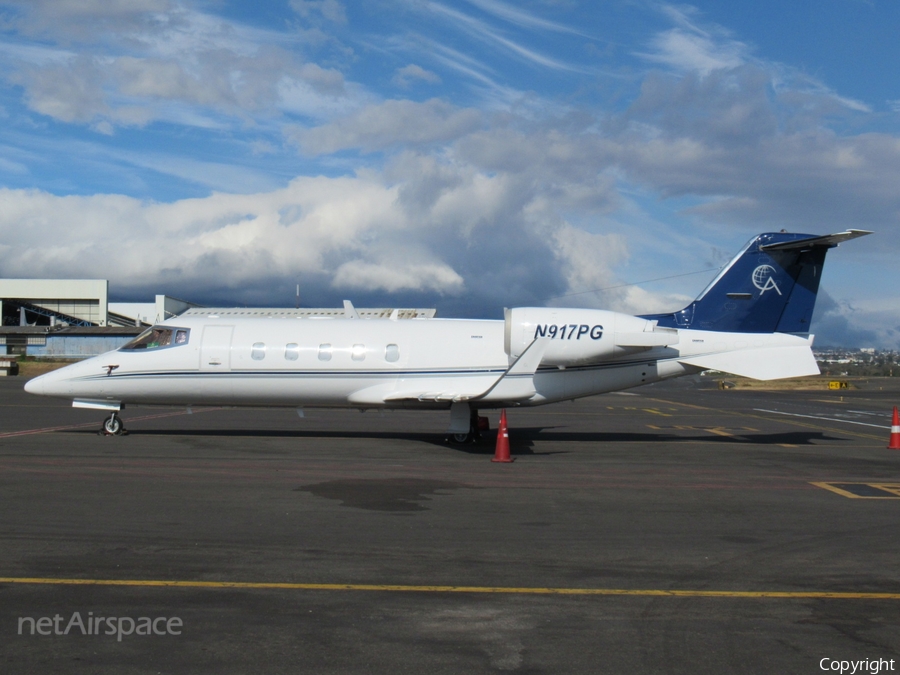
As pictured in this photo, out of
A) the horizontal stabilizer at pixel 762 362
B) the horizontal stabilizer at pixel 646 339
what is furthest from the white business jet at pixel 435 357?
the horizontal stabilizer at pixel 646 339

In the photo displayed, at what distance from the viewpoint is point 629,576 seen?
750cm

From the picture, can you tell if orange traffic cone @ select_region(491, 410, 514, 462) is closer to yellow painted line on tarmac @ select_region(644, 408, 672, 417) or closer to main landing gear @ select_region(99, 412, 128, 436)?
main landing gear @ select_region(99, 412, 128, 436)

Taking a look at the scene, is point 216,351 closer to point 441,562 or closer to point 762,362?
point 441,562

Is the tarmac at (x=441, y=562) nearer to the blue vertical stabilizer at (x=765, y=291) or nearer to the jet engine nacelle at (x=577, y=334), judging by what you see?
the jet engine nacelle at (x=577, y=334)

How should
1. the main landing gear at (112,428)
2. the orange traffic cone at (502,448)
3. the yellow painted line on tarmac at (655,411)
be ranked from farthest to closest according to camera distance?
the yellow painted line on tarmac at (655,411), the main landing gear at (112,428), the orange traffic cone at (502,448)

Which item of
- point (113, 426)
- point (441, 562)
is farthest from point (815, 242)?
point (113, 426)

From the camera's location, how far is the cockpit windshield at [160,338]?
1908cm

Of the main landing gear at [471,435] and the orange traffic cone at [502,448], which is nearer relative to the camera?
the orange traffic cone at [502,448]

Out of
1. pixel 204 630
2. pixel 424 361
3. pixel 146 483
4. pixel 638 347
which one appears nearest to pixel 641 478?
pixel 638 347

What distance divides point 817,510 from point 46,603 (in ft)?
31.3

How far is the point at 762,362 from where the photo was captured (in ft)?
61.2

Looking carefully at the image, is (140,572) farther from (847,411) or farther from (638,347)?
(847,411)

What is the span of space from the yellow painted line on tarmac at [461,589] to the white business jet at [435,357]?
433 inches

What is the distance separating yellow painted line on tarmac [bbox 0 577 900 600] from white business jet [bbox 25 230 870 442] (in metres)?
11.0
